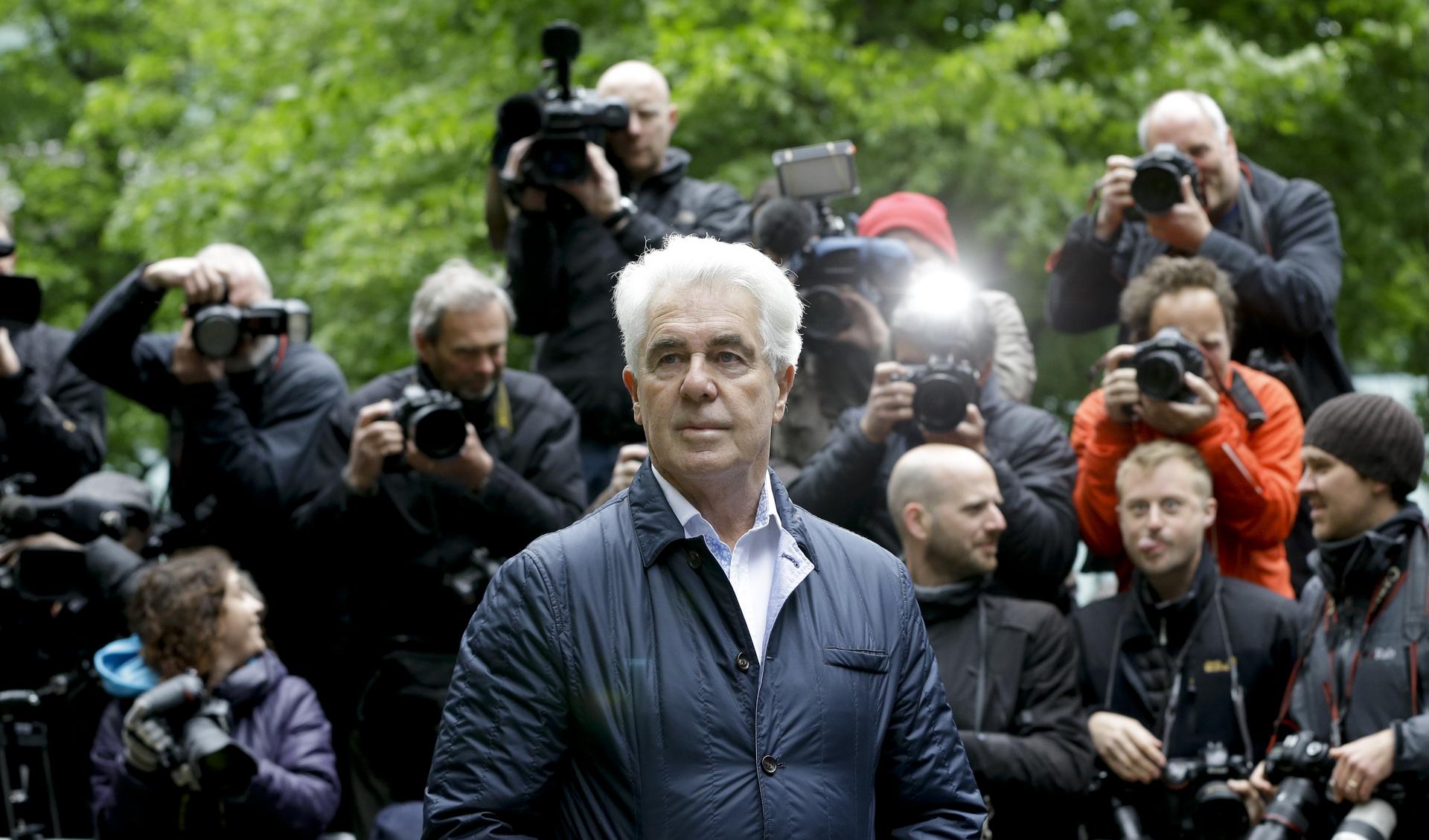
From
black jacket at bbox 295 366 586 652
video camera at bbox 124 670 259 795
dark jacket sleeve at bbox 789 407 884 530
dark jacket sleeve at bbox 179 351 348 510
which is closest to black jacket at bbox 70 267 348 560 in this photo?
dark jacket sleeve at bbox 179 351 348 510

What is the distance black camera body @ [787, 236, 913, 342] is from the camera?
233 inches

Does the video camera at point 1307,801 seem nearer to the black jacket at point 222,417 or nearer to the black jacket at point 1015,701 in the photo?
the black jacket at point 1015,701

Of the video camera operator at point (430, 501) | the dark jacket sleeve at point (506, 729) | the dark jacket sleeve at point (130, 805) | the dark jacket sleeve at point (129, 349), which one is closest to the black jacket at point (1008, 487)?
the video camera operator at point (430, 501)

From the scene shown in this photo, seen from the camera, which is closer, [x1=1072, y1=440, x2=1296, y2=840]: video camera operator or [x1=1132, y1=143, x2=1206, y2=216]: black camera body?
[x1=1072, y1=440, x2=1296, y2=840]: video camera operator

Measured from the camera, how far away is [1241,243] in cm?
576

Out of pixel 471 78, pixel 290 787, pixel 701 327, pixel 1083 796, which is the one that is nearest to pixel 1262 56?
pixel 471 78

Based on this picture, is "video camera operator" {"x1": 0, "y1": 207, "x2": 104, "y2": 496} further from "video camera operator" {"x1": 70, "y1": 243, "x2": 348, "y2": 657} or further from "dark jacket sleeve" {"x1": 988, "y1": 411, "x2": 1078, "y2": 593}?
"dark jacket sleeve" {"x1": 988, "y1": 411, "x2": 1078, "y2": 593}

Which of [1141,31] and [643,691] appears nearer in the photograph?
[643,691]

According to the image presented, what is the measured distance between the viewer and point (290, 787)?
5.32m

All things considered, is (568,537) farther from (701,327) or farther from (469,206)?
(469,206)

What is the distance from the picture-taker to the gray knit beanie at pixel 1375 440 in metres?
4.95

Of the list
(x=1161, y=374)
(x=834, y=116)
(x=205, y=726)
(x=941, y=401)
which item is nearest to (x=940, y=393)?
(x=941, y=401)

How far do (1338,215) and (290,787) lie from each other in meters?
8.97

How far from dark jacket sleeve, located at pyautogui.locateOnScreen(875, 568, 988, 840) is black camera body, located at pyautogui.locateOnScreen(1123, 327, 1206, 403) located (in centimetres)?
246
